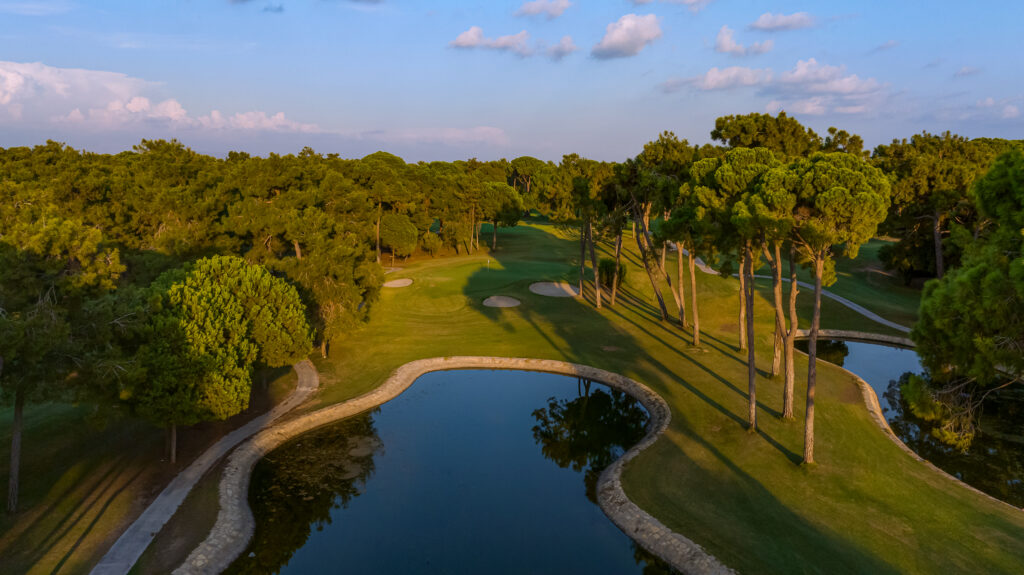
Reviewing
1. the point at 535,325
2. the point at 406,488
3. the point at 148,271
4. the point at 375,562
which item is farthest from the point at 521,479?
the point at 148,271

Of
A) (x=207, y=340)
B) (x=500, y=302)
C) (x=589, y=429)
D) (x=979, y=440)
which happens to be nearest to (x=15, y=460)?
(x=207, y=340)

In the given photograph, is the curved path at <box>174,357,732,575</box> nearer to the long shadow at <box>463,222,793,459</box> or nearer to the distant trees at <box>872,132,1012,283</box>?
the long shadow at <box>463,222,793,459</box>

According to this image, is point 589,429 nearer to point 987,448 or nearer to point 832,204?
point 832,204

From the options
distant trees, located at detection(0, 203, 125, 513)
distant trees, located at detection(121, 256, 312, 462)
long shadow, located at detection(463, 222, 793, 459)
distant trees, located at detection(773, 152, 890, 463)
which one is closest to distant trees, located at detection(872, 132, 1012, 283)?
long shadow, located at detection(463, 222, 793, 459)

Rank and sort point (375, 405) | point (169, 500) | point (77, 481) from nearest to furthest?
1. point (169, 500)
2. point (77, 481)
3. point (375, 405)

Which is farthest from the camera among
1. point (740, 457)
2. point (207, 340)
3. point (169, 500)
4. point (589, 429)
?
point (589, 429)

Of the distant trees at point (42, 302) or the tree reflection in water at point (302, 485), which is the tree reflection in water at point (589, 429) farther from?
the distant trees at point (42, 302)
